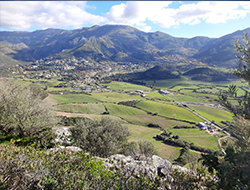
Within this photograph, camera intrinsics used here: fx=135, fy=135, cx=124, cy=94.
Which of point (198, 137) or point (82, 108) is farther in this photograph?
point (82, 108)

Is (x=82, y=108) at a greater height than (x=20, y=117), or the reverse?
(x=20, y=117)

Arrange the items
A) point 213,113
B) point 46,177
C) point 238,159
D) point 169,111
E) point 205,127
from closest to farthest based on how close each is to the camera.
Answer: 1. point 238,159
2. point 46,177
3. point 205,127
4. point 169,111
5. point 213,113

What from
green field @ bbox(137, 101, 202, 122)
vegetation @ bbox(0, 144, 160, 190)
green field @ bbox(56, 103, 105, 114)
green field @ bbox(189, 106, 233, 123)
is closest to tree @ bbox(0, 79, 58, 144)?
vegetation @ bbox(0, 144, 160, 190)

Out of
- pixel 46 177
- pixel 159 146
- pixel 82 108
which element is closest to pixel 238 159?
pixel 46 177

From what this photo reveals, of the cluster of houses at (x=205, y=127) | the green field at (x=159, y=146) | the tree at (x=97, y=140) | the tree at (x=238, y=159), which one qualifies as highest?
the tree at (x=238, y=159)

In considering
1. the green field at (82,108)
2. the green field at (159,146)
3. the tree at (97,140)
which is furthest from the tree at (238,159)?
the green field at (82,108)

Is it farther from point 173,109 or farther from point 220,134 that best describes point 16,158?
point 173,109

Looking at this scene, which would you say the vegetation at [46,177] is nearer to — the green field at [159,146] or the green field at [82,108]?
the green field at [159,146]

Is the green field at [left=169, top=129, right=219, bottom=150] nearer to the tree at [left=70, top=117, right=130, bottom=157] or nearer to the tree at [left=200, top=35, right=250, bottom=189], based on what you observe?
the tree at [left=70, top=117, right=130, bottom=157]

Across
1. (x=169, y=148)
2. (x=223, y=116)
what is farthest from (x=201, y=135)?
(x=223, y=116)

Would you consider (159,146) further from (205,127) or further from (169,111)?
(169,111)

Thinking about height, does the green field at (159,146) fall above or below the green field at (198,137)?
above

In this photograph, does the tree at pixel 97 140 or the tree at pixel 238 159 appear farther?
the tree at pixel 97 140
